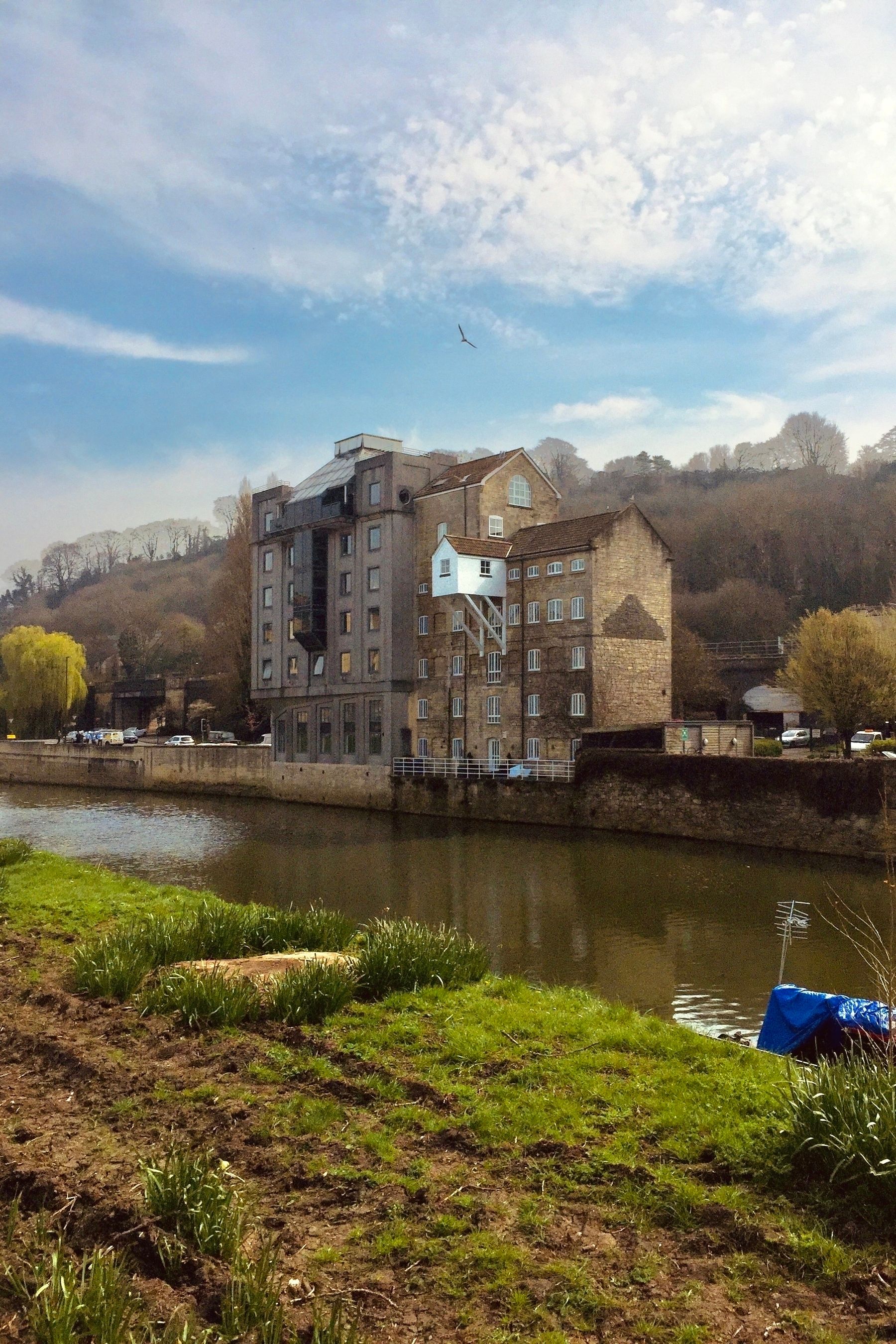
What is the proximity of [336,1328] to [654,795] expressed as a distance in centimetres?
3719

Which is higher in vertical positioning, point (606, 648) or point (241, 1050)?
point (606, 648)

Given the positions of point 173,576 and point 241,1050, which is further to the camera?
point 173,576

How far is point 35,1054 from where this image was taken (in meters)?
9.60

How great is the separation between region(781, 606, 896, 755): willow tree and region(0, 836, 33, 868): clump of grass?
32.0 m

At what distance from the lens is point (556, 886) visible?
29875 mm

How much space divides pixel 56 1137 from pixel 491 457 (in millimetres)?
53846

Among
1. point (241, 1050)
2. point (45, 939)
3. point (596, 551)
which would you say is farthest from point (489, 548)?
point (241, 1050)

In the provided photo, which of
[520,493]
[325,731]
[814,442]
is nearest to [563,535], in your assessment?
[520,493]

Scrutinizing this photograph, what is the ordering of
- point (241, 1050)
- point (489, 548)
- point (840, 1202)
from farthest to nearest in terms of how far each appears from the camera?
1. point (489, 548)
2. point (241, 1050)
3. point (840, 1202)

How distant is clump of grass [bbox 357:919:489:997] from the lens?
38.7 feet

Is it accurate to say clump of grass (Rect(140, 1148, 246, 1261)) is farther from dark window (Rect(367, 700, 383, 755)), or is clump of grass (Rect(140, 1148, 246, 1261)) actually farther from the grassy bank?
dark window (Rect(367, 700, 383, 755))

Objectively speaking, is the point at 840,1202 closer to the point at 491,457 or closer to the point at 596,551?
the point at 596,551

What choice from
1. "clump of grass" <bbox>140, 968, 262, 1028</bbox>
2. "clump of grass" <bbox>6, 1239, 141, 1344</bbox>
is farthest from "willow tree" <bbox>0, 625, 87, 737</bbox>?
"clump of grass" <bbox>6, 1239, 141, 1344</bbox>

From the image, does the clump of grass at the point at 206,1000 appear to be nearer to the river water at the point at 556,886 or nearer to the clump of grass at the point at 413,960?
the clump of grass at the point at 413,960
